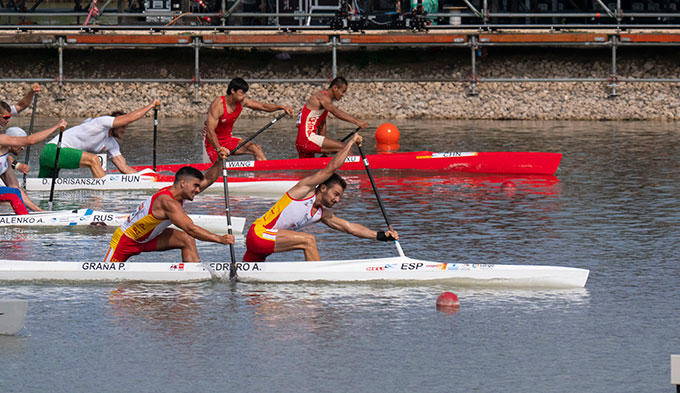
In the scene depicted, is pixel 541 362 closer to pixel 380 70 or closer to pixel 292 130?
pixel 292 130

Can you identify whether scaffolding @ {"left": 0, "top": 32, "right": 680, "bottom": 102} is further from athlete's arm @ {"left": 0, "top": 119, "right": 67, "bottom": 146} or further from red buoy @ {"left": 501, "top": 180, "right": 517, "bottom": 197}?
athlete's arm @ {"left": 0, "top": 119, "right": 67, "bottom": 146}

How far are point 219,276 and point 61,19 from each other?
42080 mm

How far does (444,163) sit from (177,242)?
879 cm

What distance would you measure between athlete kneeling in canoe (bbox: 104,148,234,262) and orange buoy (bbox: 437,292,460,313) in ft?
6.84

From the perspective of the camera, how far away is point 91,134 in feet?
59.9

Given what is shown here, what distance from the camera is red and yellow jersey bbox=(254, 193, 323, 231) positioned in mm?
11562

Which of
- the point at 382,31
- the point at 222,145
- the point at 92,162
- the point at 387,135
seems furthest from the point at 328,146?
the point at 382,31

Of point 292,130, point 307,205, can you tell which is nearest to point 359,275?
point 307,205

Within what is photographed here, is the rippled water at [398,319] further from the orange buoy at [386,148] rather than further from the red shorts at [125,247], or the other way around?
the orange buoy at [386,148]

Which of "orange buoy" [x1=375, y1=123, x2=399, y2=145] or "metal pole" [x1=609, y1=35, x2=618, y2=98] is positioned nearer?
"orange buoy" [x1=375, y1=123, x2=399, y2=145]

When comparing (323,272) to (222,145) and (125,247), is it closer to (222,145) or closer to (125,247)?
(125,247)

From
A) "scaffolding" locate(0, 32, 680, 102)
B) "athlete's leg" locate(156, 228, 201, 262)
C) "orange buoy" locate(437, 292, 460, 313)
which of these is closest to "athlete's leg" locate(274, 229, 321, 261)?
"athlete's leg" locate(156, 228, 201, 262)

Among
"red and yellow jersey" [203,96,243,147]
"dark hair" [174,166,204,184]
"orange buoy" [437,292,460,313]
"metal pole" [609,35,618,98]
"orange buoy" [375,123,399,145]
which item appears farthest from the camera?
"metal pole" [609,35,618,98]

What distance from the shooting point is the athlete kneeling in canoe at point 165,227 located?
11.2 metres
